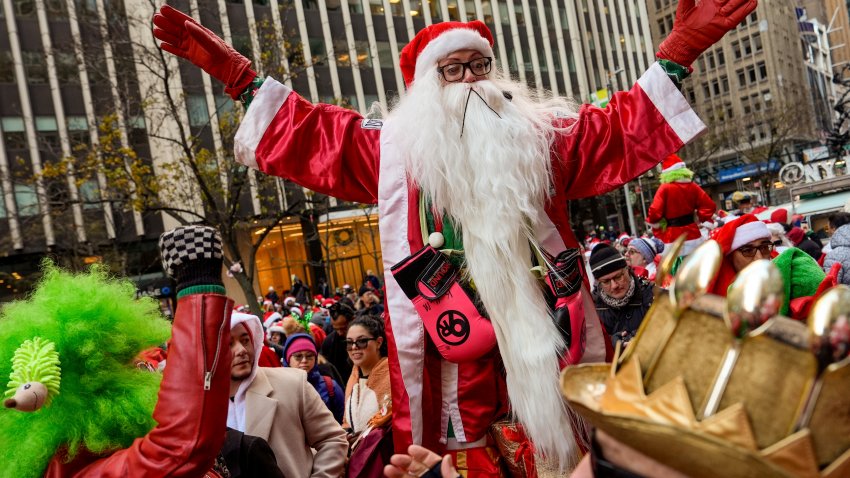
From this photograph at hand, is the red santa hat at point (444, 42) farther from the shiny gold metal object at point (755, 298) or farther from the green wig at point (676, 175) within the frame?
the green wig at point (676, 175)

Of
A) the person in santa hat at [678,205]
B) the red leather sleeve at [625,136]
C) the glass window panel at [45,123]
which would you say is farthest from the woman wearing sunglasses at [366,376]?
the glass window panel at [45,123]

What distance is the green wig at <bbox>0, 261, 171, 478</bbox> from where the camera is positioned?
172cm

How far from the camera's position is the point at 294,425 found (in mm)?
2975

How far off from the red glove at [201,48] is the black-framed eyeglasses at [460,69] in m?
0.82

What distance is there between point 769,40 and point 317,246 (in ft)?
139

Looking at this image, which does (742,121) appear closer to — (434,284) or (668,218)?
(668,218)

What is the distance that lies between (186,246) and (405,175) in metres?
1.09

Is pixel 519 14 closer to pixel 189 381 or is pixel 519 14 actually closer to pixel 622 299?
pixel 622 299

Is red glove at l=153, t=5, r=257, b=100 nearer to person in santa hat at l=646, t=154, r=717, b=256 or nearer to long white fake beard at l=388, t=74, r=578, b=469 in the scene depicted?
long white fake beard at l=388, t=74, r=578, b=469

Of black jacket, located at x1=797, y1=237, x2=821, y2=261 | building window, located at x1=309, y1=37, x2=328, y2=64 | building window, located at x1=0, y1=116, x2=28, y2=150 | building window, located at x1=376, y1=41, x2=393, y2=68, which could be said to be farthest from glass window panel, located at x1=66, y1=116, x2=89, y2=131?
black jacket, located at x1=797, y1=237, x2=821, y2=261

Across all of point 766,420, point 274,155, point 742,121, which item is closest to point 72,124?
point 274,155

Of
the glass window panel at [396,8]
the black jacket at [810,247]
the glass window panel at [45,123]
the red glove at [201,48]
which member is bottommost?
the black jacket at [810,247]

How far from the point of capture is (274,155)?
2791 mm

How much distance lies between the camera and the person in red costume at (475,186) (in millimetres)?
2344
